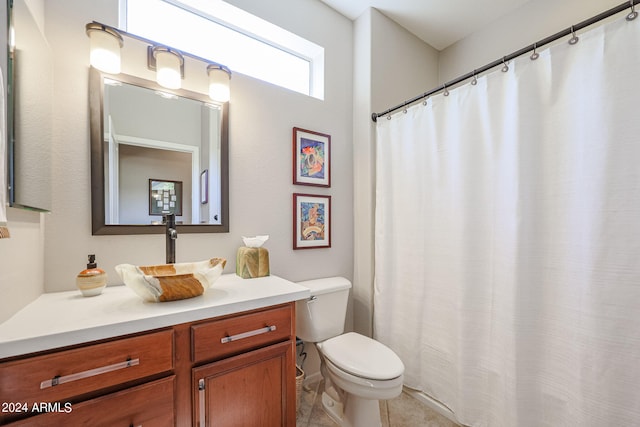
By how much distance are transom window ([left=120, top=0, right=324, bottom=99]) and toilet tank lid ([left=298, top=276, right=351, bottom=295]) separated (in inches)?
A: 52.8

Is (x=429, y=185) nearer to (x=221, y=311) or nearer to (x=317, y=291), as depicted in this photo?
(x=317, y=291)

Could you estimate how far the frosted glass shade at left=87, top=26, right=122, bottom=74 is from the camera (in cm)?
116

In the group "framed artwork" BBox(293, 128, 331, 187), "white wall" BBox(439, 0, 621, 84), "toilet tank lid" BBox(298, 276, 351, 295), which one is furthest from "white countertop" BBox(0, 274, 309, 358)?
"white wall" BBox(439, 0, 621, 84)

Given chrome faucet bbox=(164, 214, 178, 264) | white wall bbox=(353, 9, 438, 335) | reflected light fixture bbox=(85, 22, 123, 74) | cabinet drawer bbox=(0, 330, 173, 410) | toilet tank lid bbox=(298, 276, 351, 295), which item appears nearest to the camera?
cabinet drawer bbox=(0, 330, 173, 410)

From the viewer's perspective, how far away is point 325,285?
5.60ft

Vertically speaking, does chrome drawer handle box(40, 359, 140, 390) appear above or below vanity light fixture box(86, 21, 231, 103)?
below

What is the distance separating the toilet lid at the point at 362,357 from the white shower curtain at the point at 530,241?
365 mm

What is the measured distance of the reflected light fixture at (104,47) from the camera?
1.15 meters

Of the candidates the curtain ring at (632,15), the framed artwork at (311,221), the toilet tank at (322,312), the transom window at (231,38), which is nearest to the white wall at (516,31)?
the curtain ring at (632,15)

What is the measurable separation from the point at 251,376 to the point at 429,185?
4.61 ft

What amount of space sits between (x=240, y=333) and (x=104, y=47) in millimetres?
1376

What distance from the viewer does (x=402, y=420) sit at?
5.17 feet

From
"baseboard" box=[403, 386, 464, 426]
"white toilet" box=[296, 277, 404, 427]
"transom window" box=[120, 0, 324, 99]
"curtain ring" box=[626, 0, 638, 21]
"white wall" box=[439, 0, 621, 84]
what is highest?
"white wall" box=[439, 0, 621, 84]

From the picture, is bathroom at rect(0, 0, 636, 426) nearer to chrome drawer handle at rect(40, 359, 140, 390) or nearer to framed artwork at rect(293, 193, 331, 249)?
framed artwork at rect(293, 193, 331, 249)
